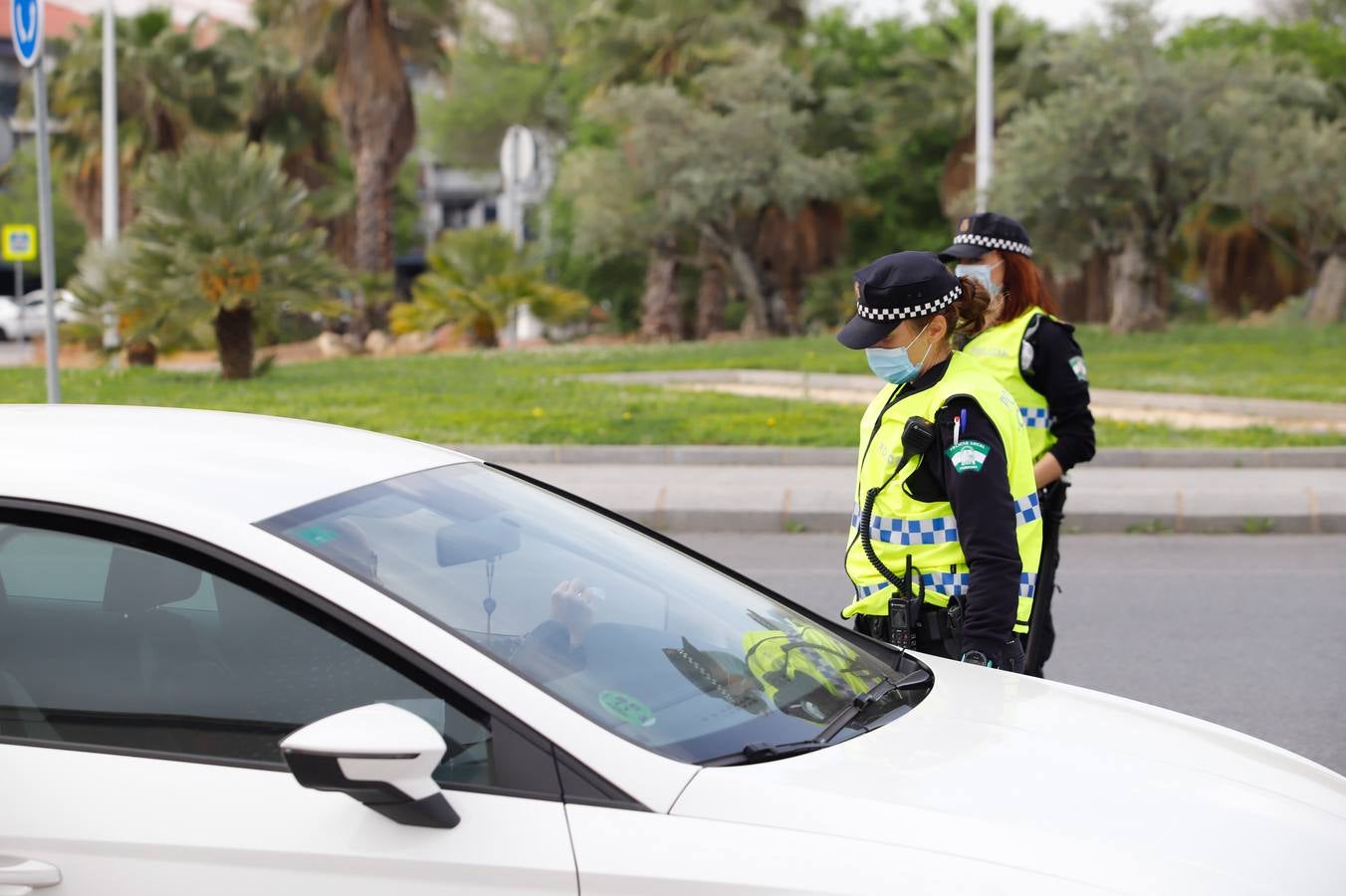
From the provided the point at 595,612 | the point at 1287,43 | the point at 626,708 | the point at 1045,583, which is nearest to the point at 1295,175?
the point at 1287,43

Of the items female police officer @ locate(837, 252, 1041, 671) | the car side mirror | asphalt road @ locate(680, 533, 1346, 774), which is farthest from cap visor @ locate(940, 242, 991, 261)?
the car side mirror

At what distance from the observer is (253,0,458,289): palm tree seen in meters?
29.3

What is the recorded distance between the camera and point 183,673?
97.9 inches

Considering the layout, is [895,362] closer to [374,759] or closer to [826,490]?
[374,759]

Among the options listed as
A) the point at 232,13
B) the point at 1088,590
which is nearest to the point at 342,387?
the point at 1088,590

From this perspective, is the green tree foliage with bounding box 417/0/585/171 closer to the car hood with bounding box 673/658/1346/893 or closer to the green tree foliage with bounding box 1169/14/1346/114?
the green tree foliage with bounding box 1169/14/1346/114

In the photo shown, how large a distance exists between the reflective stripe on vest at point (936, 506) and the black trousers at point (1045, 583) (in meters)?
0.84

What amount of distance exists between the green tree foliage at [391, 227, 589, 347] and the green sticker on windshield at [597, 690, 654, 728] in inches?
901

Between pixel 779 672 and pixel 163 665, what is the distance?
107 cm

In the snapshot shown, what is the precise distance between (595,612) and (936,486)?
1.05 meters

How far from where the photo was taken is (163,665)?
2.51 meters

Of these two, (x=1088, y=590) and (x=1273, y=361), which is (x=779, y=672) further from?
(x=1273, y=361)

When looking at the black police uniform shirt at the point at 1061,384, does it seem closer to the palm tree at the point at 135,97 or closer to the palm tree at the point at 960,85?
the palm tree at the point at 960,85

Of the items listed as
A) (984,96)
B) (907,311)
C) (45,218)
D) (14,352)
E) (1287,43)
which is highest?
(1287,43)
